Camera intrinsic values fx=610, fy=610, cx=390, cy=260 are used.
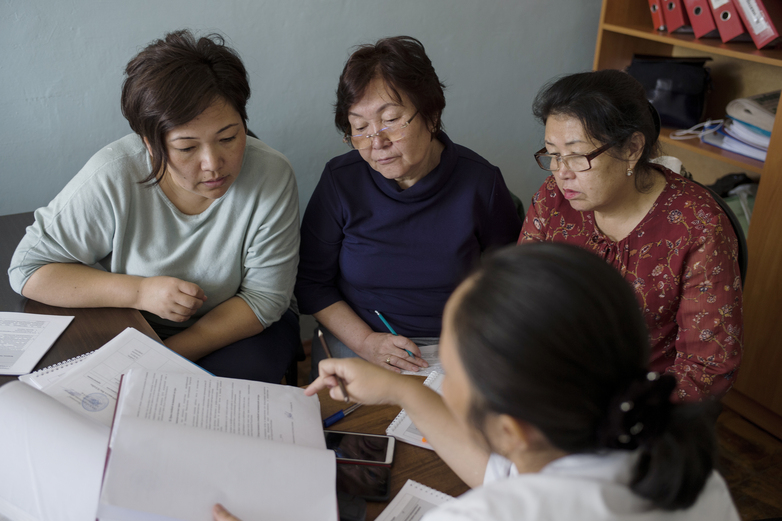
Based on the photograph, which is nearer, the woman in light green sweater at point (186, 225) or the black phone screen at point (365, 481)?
the black phone screen at point (365, 481)

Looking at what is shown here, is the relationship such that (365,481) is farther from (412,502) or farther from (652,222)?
(652,222)

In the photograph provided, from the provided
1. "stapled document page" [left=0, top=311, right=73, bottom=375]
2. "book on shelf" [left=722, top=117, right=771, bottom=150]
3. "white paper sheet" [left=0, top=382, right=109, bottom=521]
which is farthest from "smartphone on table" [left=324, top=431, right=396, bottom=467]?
"book on shelf" [left=722, top=117, right=771, bottom=150]

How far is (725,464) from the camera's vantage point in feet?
6.68

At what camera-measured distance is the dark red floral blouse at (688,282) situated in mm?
1243

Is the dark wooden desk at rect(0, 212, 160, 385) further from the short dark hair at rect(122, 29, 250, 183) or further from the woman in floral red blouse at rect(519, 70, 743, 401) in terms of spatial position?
the woman in floral red blouse at rect(519, 70, 743, 401)

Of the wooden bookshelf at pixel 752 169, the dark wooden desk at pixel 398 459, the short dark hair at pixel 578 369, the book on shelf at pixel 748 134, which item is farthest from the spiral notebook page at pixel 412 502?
the book on shelf at pixel 748 134

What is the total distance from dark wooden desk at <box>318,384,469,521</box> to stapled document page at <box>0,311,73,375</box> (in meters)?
0.53

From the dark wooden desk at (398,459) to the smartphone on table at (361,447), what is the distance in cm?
2

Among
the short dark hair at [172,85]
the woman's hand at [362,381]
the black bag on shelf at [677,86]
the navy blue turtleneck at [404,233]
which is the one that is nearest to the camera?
the woman's hand at [362,381]

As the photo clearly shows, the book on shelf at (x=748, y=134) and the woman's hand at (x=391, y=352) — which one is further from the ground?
the book on shelf at (x=748, y=134)

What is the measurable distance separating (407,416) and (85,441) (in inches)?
19.4

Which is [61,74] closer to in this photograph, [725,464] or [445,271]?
[445,271]

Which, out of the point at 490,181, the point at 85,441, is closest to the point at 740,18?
the point at 490,181

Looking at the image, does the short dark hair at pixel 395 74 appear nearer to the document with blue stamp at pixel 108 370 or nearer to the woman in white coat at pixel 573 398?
the document with blue stamp at pixel 108 370
